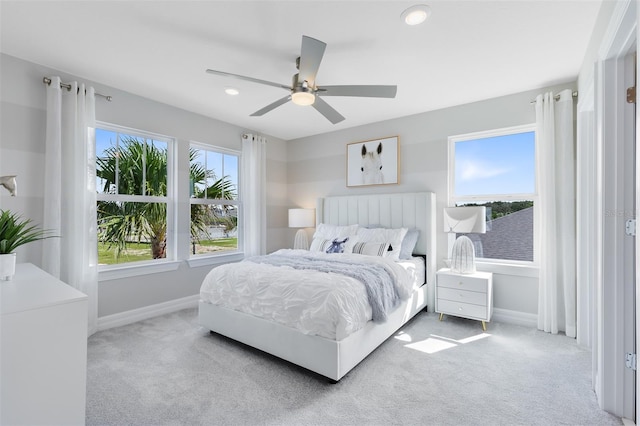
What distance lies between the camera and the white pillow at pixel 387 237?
3.51m

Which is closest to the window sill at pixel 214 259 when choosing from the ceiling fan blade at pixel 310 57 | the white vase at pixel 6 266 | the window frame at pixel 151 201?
the window frame at pixel 151 201

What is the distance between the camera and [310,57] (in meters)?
2.02

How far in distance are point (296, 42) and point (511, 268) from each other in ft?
10.7

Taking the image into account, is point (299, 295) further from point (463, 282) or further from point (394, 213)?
point (394, 213)

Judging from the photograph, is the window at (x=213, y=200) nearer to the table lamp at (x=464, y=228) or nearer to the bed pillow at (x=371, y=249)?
the bed pillow at (x=371, y=249)

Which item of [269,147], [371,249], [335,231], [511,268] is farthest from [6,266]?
[511,268]

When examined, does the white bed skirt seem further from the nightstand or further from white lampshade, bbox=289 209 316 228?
white lampshade, bbox=289 209 316 228

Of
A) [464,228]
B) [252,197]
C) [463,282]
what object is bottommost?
[463,282]

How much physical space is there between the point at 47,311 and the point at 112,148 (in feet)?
9.13

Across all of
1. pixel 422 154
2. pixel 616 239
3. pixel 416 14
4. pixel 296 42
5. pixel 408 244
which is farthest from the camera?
pixel 422 154

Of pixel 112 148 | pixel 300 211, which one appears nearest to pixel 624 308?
pixel 300 211

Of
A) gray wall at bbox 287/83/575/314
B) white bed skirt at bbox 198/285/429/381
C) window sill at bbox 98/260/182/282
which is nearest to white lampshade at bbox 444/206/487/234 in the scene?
gray wall at bbox 287/83/575/314

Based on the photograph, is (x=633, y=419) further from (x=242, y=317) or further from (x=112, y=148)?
(x=112, y=148)

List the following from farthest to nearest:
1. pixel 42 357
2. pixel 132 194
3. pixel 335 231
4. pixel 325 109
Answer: pixel 335 231 → pixel 132 194 → pixel 325 109 → pixel 42 357
